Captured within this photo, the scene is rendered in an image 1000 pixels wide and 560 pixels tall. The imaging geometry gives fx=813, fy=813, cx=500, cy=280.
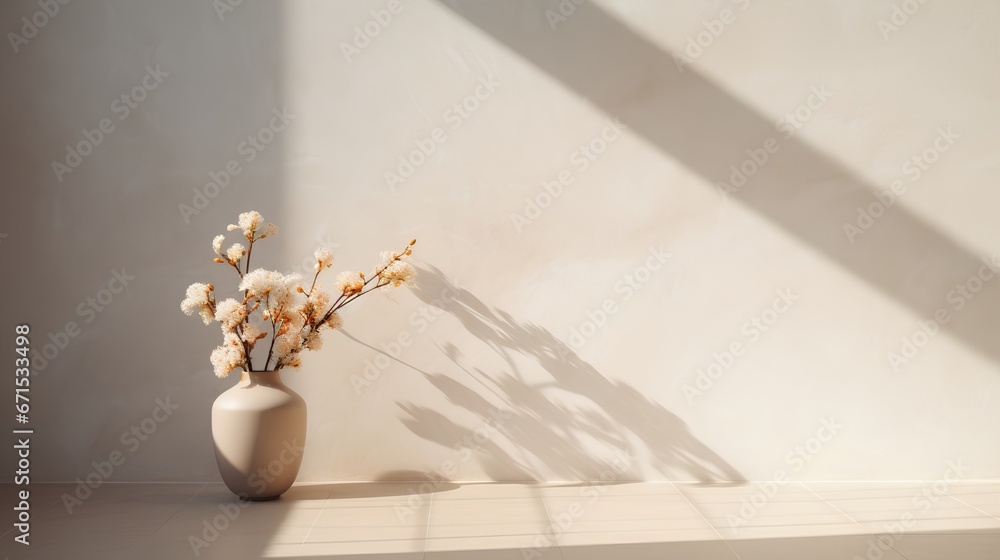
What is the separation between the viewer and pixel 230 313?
285 cm

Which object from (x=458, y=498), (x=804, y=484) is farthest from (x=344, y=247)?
(x=804, y=484)

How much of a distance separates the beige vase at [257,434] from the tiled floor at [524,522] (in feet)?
0.28

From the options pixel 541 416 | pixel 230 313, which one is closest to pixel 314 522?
pixel 230 313

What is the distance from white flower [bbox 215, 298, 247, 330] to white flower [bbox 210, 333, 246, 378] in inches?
1.9

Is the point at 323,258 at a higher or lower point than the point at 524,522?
higher

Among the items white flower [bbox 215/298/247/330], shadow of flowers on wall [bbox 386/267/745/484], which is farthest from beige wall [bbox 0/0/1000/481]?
white flower [bbox 215/298/247/330]

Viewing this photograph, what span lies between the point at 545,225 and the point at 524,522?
45.4 inches

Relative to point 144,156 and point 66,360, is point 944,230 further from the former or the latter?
point 66,360

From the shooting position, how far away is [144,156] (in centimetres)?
316

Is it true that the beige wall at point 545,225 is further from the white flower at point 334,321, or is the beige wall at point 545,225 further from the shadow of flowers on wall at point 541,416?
the white flower at point 334,321

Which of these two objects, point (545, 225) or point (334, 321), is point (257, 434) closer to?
point (334, 321)

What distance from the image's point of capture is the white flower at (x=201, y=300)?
2.88 m

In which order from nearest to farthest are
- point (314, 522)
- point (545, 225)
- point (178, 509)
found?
point (314, 522) → point (178, 509) → point (545, 225)

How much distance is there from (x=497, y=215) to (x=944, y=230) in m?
1.80
